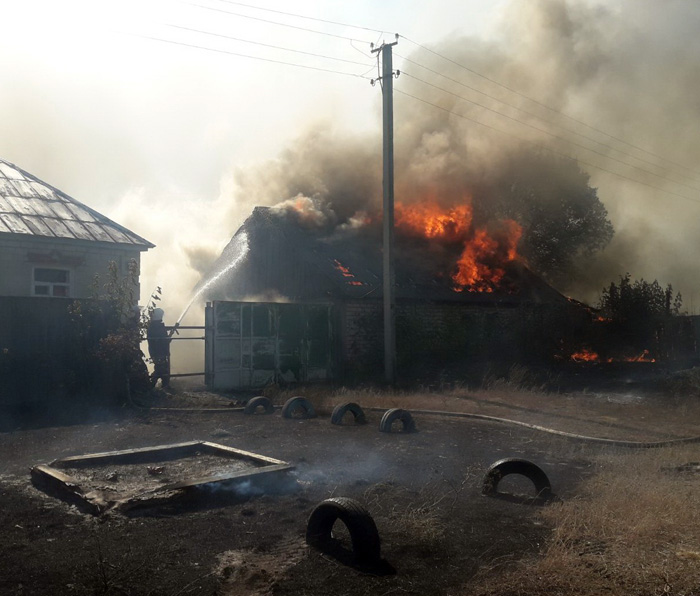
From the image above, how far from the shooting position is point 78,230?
19156 mm

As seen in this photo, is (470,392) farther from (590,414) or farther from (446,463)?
(446,463)

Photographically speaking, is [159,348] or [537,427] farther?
[159,348]

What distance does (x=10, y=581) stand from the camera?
4492mm

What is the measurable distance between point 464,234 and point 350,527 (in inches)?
868

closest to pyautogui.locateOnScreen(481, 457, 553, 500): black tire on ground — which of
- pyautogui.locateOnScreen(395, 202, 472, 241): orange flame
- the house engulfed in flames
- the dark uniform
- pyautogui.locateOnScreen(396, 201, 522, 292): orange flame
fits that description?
the dark uniform

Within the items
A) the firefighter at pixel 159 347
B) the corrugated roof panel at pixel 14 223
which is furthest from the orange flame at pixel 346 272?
the corrugated roof panel at pixel 14 223

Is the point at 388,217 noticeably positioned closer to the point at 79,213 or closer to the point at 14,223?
the point at 79,213

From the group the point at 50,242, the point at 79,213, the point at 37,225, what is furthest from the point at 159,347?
the point at 79,213

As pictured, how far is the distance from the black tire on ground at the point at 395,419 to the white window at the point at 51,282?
12.0 meters

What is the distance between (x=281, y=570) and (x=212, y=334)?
486 inches

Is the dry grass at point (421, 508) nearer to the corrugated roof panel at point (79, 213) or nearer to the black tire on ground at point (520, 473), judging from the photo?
the black tire on ground at point (520, 473)

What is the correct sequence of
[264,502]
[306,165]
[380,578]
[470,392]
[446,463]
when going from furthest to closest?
[306,165], [470,392], [446,463], [264,502], [380,578]

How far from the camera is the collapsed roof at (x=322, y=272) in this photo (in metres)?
20.5

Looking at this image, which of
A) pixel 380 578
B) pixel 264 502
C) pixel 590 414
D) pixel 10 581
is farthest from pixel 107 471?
pixel 590 414
